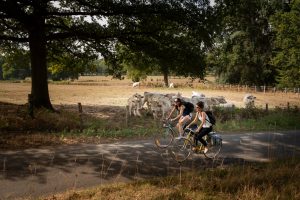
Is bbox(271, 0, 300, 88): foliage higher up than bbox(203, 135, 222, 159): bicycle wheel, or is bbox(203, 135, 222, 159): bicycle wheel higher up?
bbox(271, 0, 300, 88): foliage

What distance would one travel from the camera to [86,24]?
2152 cm

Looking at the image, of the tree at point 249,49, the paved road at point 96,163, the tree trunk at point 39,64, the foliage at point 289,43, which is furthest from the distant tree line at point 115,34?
the tree at point 249,49

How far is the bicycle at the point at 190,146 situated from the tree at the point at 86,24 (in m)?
7.84

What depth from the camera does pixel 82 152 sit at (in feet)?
40.0

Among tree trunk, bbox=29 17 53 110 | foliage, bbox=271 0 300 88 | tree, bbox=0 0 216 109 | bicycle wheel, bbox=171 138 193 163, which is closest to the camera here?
bicycle wheel, bbox=171 138 193 163

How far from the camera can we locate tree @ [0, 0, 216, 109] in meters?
17.1

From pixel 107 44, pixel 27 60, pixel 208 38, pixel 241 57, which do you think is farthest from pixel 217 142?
pixel 241 57

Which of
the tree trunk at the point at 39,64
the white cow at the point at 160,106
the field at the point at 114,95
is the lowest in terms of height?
the field at the point at 114,95

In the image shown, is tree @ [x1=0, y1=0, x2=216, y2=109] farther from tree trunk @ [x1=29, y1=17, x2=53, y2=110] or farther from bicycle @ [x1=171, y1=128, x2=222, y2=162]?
bicycle @ [x1=171, y1=128, x2=222, y2=162]

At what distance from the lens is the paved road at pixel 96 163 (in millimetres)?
8711

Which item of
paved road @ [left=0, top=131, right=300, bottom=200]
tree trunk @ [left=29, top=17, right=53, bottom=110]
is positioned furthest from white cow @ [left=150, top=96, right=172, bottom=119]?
paved road @ [left=0, top=131, right=300, bottom=200]

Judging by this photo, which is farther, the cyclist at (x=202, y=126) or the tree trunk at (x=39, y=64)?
the tree trunk at (x=39, y=64)

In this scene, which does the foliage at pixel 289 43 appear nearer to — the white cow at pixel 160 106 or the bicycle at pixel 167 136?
the white cow at pixel 160 106

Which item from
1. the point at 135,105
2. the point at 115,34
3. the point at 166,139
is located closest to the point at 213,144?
the point at 166,139
